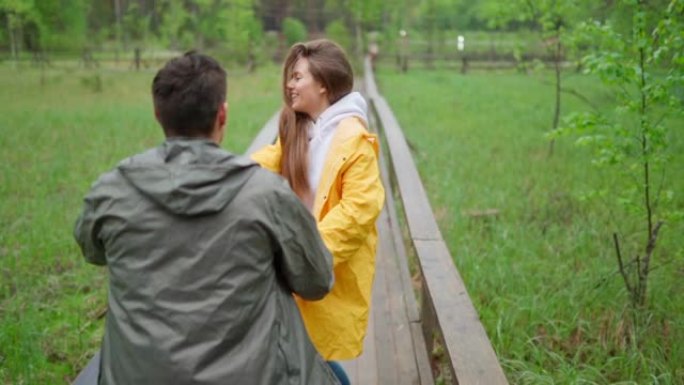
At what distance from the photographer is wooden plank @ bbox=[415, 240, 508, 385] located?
180 centimetres

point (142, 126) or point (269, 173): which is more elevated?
point (269, 173)

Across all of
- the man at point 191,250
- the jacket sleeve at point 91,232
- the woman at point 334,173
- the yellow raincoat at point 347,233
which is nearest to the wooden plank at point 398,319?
the woman at point 334,173

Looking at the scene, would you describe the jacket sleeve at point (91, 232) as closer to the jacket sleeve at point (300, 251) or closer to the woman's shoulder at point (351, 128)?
the jacket sleeve at point (300, 251)

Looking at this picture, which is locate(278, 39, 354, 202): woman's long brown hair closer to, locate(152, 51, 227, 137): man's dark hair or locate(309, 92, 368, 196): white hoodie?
locate(309, 92, 368, 196): white hoodie

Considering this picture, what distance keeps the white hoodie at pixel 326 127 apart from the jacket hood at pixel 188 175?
82 cm

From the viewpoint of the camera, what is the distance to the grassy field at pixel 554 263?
3.38 meters

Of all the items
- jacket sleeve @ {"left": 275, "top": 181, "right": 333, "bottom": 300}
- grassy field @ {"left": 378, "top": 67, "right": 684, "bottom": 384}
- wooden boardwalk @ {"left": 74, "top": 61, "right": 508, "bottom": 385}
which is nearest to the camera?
jacket sleeve @ {"left": 275, "top": 181, "right": 333, "bottom": 300}

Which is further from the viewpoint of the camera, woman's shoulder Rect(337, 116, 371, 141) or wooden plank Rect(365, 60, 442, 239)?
wooden plank Rect(365, 60, 442, 239)

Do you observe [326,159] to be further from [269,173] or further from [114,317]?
[114,317]

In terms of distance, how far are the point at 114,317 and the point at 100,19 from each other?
79.3 ft

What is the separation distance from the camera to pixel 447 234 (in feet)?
17.1

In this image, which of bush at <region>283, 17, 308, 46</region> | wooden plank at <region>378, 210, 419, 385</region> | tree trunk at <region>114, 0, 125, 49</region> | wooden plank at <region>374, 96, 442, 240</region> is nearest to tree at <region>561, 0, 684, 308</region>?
wooden plank at <region>374, 96, 442, 240</region>

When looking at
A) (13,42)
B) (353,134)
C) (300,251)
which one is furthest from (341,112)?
(13,42)

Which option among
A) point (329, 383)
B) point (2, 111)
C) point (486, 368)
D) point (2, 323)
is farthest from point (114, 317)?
point (2, 111)
